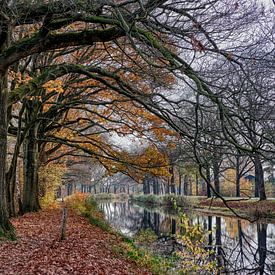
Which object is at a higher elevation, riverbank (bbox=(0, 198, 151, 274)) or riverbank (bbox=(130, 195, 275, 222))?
riverbank (bbox=(0, 198, 151, 274))

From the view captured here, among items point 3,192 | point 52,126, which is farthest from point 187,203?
point 3,192

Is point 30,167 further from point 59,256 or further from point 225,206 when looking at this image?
point 225,206

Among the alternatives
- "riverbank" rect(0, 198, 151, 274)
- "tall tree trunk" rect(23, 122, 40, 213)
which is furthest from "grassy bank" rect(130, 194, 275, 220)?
"tall tree trunk" rect(23, 122, 40, 213)

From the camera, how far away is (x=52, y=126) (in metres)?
16.2

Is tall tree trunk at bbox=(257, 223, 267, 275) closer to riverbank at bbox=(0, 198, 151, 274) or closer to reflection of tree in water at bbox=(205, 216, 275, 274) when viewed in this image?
reflection of tree in water at bbox=(205, 216, 275, 274)

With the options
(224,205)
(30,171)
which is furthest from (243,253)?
(224,205)

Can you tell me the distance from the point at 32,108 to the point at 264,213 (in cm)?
1581

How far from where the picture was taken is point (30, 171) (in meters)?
16.1

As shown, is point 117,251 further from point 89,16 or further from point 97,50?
point 97,50

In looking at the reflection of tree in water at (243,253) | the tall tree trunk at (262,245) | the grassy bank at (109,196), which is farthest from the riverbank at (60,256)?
the grassy bank at (109,196)

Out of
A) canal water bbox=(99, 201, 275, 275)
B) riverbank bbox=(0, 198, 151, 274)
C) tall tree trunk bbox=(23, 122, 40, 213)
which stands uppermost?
tall tree trunk bbox=(23, 122, 40, 213)

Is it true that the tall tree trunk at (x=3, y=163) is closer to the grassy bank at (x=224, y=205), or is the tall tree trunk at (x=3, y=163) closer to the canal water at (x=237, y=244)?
the canal water at (x=237, y=244)

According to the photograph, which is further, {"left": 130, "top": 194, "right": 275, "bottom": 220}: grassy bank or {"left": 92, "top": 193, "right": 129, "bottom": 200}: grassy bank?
{"left": 92, "top": 193, "right": 129, "bottom": 200}: grassy bank

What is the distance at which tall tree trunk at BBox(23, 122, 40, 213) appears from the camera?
615 inches
